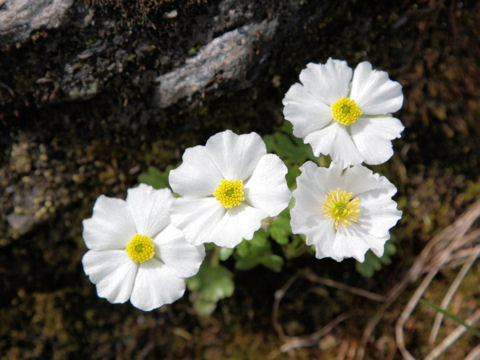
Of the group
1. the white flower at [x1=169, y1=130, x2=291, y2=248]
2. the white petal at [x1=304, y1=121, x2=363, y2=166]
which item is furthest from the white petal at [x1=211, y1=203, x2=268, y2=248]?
the white petal at [x1=304, y1=121, x2=363, y2=166]

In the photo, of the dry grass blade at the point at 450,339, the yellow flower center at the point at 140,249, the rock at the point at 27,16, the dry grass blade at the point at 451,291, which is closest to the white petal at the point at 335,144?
the yellow flower center at the point at 140,249

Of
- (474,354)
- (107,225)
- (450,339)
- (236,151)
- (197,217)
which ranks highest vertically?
(236,151)

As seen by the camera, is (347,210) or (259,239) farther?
(259,239)

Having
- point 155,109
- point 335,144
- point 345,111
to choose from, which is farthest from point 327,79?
point 155,109

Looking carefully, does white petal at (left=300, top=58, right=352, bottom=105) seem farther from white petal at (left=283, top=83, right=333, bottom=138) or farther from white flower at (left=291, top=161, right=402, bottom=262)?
white flower at (left=291, top=161, right=402, bottom=262)

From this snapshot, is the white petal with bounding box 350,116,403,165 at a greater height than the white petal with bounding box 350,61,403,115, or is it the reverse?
the white petal with bounding box 350,61,403,115

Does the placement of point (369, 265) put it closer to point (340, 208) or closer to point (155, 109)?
point (340, 208)

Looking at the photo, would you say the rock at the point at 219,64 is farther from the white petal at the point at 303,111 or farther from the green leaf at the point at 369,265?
the green leaf at the point at 369,265
